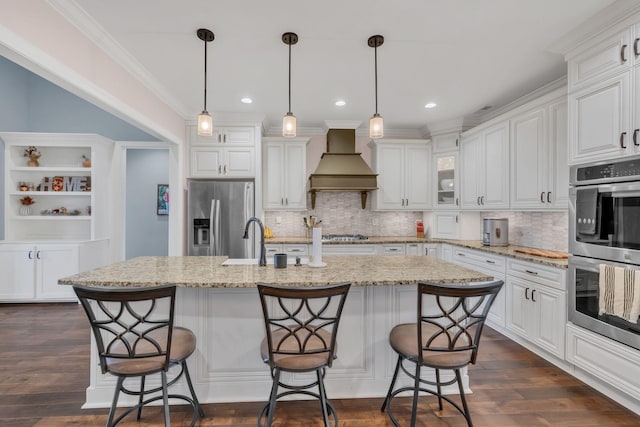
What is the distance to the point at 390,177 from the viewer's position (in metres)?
4.89

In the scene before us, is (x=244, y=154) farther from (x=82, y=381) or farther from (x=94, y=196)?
(x=82, y=381)

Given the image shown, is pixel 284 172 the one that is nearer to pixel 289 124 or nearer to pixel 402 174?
pixel 402 174

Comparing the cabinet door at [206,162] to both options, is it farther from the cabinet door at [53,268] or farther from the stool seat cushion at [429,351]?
the stool seat cushion at [429,351]

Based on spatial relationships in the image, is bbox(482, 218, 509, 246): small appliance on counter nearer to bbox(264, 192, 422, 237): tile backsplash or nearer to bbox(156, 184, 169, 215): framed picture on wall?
bbox(264, 192, 422, 237): tile backsplash

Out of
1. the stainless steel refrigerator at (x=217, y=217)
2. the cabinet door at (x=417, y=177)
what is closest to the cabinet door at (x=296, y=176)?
the stainless steel refrigerator at (x=217, y=217)

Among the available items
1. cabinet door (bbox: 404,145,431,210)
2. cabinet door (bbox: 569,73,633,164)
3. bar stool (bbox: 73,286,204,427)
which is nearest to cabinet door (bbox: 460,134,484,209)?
cabinet door (bbox: 404,145,431,210)

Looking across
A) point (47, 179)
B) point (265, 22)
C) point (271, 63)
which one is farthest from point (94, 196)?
point (265, 22)

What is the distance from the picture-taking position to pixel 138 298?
4.77 feet

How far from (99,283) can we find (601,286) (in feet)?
10.5

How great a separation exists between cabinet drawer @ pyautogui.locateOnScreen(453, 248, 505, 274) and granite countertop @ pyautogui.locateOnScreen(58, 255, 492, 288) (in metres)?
1.29

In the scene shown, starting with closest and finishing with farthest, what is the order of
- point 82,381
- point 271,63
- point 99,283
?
point 99,283
point 82,381
point 271,63

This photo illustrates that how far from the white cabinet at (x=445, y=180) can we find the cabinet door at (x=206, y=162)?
322cm

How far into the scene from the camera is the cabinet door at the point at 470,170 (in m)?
4.18

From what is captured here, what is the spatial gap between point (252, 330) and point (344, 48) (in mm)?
2312
